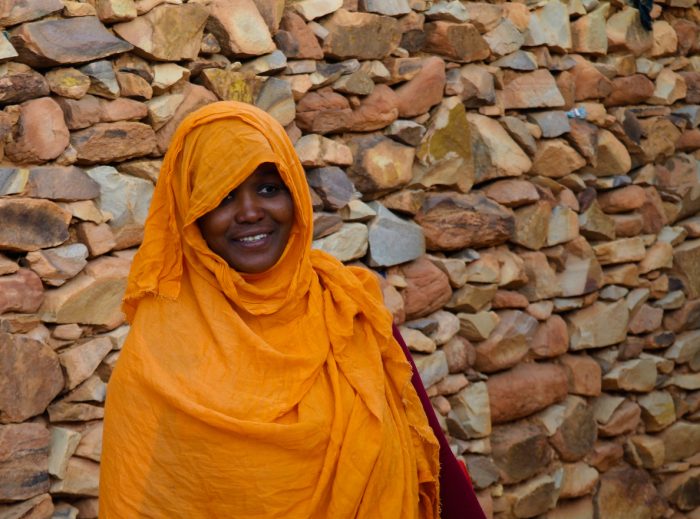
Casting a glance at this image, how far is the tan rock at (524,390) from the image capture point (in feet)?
14.2

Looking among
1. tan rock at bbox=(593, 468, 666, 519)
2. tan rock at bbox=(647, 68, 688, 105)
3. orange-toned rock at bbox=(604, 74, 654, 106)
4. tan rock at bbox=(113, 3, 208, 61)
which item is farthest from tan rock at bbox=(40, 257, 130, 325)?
tan rock at bbox=(647, 68, 688, 105)

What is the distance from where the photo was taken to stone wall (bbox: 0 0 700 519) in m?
2.88

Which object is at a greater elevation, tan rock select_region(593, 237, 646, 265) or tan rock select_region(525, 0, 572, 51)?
tan rock select_region(525, 0, 572, 51)

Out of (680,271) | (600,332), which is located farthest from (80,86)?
(680,271)

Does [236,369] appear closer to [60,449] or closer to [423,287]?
[60,449]

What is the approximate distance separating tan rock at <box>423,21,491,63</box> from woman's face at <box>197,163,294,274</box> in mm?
2089

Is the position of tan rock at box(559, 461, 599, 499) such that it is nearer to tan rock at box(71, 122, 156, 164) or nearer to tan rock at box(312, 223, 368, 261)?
tan rock at box(312, 223, 368, 261)

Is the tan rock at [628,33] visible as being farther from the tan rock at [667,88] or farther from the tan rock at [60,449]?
the tan rock at [60,449]

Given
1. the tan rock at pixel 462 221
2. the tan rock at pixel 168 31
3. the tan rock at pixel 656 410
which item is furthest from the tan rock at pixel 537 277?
the tan rock at pixel 168 31

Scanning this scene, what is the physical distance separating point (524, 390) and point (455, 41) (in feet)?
4.58

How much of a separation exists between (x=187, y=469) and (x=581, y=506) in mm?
2986

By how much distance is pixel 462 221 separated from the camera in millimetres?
4137

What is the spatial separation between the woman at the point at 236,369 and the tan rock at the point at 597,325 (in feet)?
8.31

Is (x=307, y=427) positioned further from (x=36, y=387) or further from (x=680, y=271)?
(x=680, y=271)
